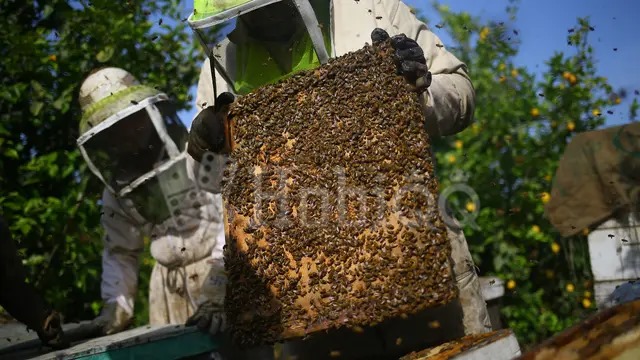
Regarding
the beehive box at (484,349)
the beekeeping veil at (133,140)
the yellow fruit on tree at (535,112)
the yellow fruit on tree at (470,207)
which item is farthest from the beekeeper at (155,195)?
the yellow fruit on tree at (535,112)

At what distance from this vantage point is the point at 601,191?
4914 millimetres

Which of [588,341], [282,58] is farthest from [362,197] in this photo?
[588,341]

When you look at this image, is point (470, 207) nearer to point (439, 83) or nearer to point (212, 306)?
point (212, 306)

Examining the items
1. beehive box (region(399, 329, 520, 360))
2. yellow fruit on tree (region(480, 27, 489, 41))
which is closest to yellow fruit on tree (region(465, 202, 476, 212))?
yellow fruit on tree (region(480, 27, 489, 41))

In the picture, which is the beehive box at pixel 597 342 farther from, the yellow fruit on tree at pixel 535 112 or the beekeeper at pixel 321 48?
the yellow fruit on tree at pixel 535 112

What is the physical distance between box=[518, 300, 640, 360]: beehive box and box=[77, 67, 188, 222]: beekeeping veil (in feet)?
12.6

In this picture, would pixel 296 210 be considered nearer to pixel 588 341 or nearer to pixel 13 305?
pixel 588 341

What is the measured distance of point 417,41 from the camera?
2779 millimetres

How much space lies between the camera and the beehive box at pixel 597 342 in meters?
1.13

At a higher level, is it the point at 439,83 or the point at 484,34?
the point at 484,34

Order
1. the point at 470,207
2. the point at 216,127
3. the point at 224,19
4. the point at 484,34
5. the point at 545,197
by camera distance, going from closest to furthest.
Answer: the point at 216,127 < the point at 224,19 < the point at 545,197 < the point at 470,207 < the point at 484,34

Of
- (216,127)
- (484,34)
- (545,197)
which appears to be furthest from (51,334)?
(484,34)

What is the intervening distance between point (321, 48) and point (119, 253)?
2935 millimetres

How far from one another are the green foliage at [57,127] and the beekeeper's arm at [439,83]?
11.3 ft
